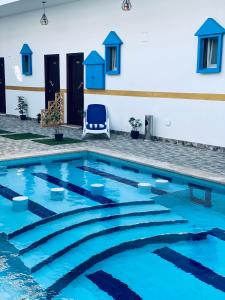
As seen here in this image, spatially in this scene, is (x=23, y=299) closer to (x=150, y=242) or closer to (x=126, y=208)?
(x=150, y=242)

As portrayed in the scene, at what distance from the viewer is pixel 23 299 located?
3289 mm

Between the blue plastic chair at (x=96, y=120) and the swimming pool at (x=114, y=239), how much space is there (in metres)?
3.57

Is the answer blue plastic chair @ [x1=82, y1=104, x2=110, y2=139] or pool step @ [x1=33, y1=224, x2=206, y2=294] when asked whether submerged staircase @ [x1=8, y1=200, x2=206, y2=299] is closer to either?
pool step @ [x1=33, y1=224, x2=206, y2=294]

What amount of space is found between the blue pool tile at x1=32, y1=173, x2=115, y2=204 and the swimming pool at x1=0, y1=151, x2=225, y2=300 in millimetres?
15

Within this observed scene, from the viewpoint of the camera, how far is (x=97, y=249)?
167 inches

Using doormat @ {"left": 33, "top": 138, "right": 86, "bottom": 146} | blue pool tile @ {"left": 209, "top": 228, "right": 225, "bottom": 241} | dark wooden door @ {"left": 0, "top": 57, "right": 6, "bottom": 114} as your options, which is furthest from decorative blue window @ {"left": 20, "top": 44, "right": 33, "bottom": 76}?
blue pool tile @ {"left": 209, "top": 228, "right": 225, "bottom": 241}

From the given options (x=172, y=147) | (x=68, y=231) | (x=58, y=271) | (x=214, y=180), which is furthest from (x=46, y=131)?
(x=58, y=271)

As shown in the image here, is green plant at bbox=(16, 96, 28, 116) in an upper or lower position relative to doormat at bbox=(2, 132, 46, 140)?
upper

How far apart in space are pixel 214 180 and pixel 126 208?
5.43ft

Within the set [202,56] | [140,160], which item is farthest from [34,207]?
Answer: [202,56]

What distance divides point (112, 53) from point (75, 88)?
2.16 m

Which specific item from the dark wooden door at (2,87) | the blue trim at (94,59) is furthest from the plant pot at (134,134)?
the dark wooden door at (2,87)

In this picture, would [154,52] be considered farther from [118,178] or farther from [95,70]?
[118,178]

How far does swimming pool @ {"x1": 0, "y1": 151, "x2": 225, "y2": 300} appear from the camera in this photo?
3.61 metres
